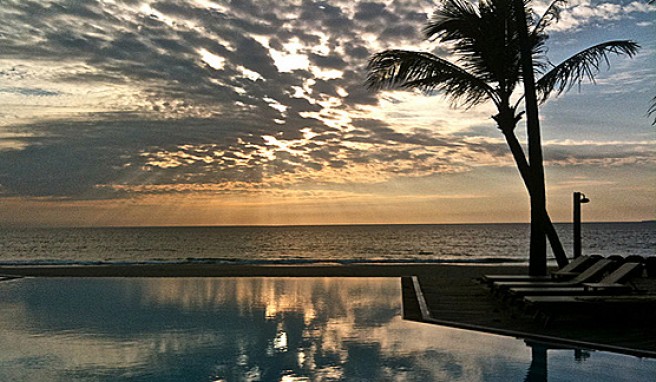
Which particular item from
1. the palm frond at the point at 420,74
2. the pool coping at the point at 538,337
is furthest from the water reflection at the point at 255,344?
the palm frond at the point at 420,74

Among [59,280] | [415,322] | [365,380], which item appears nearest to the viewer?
[365,380]

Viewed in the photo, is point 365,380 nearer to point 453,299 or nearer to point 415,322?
point 415,322

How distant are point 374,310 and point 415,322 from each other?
149 cm

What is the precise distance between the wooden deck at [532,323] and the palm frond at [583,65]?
13.6 ft

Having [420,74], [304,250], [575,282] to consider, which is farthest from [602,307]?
[304,250]

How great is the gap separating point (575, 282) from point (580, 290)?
2.70ft

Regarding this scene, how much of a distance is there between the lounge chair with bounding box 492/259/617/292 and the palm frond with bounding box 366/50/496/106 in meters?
3.83

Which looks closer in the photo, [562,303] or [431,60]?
[562,303]

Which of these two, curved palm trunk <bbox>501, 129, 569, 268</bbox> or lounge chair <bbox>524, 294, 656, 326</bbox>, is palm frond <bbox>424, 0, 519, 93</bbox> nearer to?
curved palm trunk <bbox>501, 129, 569, 268</bbox>

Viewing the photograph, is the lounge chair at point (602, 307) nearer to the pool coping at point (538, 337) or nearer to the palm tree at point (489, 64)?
the pool coping at point (538, 337)

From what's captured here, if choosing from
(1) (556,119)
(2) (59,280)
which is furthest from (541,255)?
(2) (59,280)

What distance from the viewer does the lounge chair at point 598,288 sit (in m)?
9.11

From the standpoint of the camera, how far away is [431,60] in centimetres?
1220

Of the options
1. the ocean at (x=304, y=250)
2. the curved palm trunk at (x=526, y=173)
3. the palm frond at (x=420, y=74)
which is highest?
the palm frond at (x=420, y=74)
